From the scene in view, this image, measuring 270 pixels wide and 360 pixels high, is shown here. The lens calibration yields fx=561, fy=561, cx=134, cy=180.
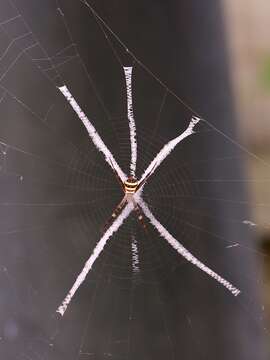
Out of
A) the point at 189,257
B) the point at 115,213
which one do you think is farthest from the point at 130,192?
the point at 189,257

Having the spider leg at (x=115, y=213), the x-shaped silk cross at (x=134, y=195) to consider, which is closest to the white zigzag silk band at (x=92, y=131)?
the x-shaped silk cross at (x=134, y=195)

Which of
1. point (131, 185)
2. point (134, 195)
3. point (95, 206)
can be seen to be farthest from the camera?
point (95, 206)

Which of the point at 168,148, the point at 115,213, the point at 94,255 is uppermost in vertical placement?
the point at 168,148

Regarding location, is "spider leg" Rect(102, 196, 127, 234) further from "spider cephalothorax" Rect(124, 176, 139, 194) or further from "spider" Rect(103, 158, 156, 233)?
"spider cephalothorax" Rect(124, 176, 139, 194)

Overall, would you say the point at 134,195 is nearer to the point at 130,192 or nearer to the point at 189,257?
the point at 130,192

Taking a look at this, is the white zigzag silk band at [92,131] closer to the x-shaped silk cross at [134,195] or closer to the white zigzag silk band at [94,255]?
the x-shaped silk cross at [134,195]

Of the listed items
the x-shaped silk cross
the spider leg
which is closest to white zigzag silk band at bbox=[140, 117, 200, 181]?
the x-shaped silk cross
